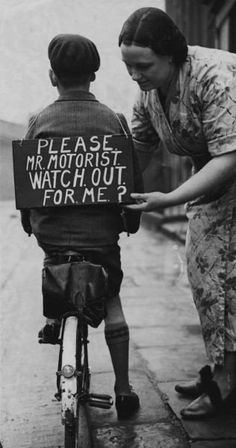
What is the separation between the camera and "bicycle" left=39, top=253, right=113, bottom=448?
2600 millimetres

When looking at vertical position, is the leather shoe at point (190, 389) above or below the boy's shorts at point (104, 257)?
below

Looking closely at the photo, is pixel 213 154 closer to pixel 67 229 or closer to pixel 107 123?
pixel 107 123

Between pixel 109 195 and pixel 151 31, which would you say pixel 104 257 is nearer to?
pixel 109 195

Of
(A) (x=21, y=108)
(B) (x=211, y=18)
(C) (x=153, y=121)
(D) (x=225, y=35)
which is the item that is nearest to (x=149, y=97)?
(C) (x=153, y=121)

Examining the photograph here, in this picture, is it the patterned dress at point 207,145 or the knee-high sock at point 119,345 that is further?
the knee-high sock at point 119,345

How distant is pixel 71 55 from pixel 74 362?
1164mm

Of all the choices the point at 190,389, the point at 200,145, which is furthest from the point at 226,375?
the point at 200,145

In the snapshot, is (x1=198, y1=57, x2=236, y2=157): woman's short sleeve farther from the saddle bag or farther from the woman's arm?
the saddle bag

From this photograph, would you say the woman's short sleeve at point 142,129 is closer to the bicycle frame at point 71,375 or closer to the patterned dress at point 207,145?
the patterned dress at point 207,145

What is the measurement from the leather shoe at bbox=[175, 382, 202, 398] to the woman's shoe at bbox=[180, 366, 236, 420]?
0.50 ft

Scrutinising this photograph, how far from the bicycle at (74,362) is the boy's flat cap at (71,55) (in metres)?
0.72

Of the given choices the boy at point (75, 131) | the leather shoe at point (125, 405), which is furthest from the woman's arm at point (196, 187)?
the leather shoe at point (125, 405)

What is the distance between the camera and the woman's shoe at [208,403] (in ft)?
10.8

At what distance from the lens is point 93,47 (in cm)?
299
